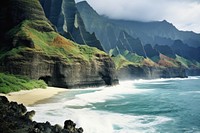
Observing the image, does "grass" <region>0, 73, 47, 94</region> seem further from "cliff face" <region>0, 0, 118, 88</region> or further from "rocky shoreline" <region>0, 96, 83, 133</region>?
"rocky shoreline" <region>0, 96, 83, 133</region>

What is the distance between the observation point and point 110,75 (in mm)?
121750

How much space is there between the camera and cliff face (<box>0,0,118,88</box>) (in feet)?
284

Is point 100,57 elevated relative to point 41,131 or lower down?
elevated

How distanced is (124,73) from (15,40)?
10185 centimetres

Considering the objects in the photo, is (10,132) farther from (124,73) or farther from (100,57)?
(124,73)

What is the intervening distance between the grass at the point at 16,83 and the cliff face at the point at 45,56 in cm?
316

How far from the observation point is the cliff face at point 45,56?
86.6 meters

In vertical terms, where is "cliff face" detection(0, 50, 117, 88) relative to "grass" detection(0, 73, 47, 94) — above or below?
above

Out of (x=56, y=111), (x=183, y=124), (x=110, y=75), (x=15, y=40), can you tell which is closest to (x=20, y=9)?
(x=15, y=40)

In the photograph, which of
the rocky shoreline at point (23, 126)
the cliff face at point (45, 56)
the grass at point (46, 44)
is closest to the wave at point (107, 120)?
the rocky shoreline at point (23, 126)

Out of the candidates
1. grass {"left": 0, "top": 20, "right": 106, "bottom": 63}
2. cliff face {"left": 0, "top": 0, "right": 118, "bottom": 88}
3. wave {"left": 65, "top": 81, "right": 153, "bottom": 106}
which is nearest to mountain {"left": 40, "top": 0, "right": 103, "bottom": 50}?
cliff face {"left": 0, "top": 0, "right": 118, "bottom": 88}

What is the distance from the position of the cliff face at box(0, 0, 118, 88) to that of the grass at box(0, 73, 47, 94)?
10.4ft

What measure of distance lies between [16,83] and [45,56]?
73.3 ft

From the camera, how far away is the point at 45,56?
9331 cm
